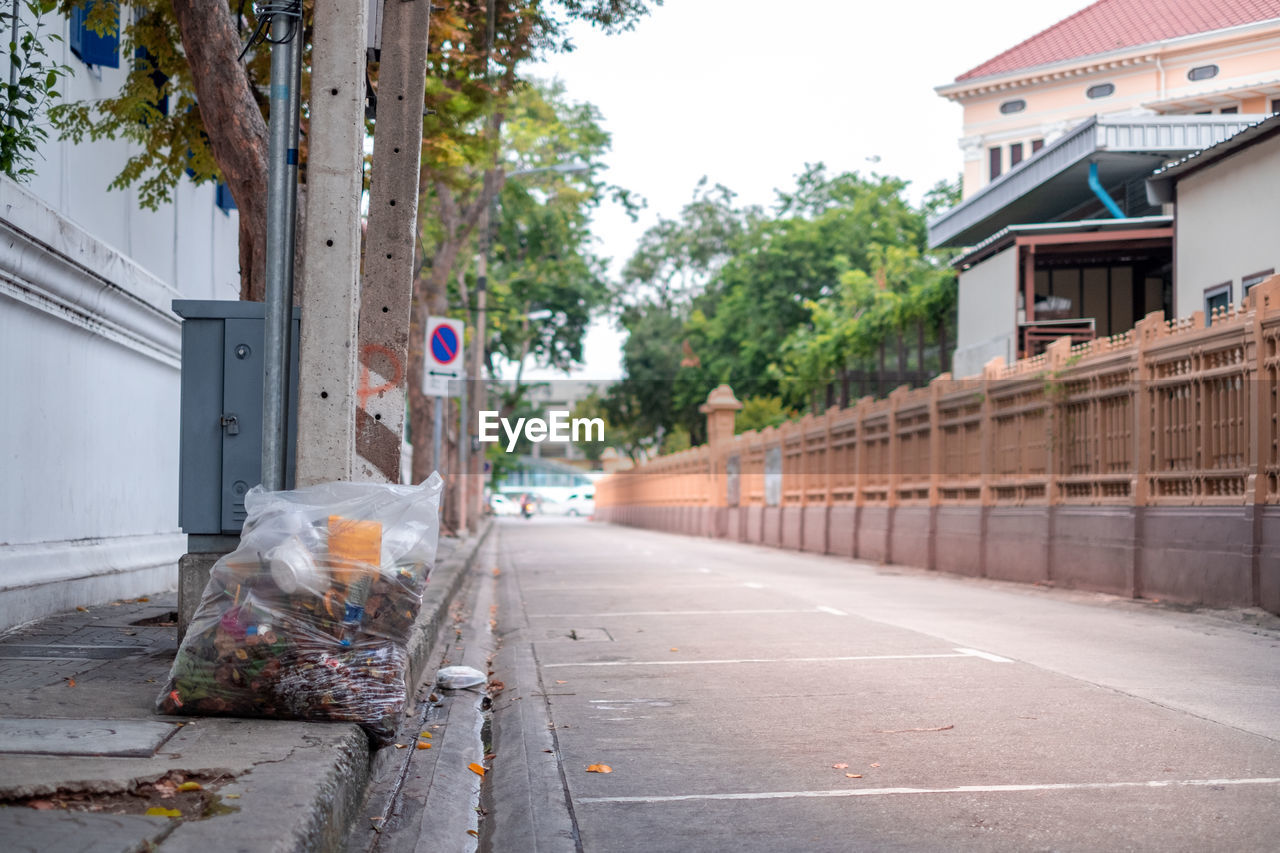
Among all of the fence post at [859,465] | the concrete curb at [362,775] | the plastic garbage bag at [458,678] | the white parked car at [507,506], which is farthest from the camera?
the white parked car at [507,506]

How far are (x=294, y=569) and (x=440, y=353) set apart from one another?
13.1 m

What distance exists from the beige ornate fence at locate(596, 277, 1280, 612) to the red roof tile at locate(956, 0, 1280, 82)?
841 cm

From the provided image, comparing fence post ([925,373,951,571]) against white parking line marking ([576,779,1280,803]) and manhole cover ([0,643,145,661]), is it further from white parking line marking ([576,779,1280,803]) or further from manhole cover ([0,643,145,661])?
white parking line marking ([576,779,1280,803])

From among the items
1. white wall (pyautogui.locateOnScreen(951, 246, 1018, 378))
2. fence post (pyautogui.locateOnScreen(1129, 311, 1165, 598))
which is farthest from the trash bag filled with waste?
white wall (pyautogui.locateOnScreen(951, 246, 1018, 378))

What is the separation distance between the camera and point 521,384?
51.2 meters

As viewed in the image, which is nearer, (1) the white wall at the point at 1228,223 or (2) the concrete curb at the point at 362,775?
(2) the concrete curb at the point at 362,775

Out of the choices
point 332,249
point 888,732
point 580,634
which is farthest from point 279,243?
point 580,634

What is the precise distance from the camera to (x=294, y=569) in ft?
16.5

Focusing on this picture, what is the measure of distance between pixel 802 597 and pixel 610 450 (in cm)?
7277

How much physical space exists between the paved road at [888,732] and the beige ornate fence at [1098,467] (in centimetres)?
89

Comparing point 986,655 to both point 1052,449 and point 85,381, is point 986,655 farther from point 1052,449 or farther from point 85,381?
point 1052,449

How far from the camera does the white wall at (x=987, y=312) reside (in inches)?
961

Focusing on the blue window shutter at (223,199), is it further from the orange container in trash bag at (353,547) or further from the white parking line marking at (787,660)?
the orange container in trash bag at (353,547)

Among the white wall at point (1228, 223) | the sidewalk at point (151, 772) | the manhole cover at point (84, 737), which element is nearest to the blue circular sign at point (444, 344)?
the white wall at point (1228, 223)
